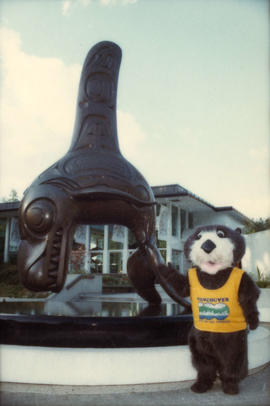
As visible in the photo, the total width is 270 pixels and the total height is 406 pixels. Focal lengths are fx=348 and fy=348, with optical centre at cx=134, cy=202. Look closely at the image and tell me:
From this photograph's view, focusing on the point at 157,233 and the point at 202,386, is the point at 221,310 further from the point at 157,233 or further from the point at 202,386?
the point at 157,233

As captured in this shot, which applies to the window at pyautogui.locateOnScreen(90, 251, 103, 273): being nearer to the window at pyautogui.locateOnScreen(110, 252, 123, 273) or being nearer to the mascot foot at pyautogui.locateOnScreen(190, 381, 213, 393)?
the window at pyautogui.locateOnScreen(110, 252, 123, 273)

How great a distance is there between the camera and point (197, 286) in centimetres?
288

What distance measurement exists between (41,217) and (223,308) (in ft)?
6.91

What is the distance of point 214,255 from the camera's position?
2.75 meters

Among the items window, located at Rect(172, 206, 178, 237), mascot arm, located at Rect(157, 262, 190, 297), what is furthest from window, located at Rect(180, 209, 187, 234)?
mascot arm, located at Rect(157, 262, 190, 297)

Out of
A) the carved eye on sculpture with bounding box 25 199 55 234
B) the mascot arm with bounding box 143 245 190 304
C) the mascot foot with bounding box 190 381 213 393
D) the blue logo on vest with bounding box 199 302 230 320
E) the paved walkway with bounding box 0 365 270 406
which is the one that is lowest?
the paved walkway with bounding box 0 365 270 406

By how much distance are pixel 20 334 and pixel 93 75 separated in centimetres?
337

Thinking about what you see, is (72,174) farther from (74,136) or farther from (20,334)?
(20,334)

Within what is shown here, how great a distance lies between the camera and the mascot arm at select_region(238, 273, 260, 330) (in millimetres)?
2678

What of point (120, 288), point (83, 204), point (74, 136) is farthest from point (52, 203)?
point (120, 288)

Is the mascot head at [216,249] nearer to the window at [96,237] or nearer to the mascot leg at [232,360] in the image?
the mascot leg at [232,360]

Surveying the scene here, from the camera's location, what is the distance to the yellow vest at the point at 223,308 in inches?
108

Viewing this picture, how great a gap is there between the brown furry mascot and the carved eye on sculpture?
1.66 m

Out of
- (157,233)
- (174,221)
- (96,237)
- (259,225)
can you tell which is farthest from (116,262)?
(259,225)
